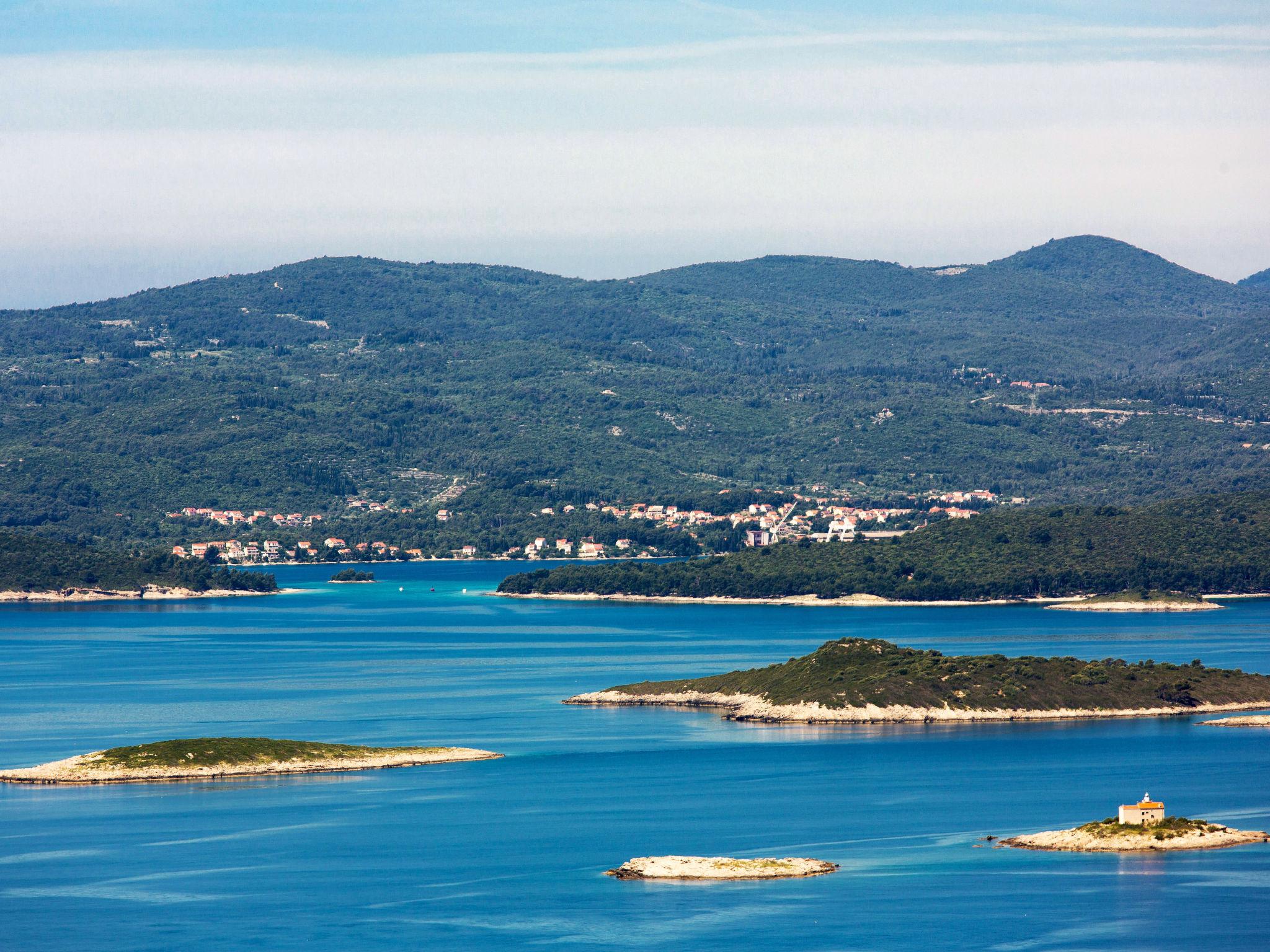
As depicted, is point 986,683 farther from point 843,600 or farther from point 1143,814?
point 843,600

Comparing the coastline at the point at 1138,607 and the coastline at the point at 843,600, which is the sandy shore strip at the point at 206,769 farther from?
the coastline at the point at 843,600

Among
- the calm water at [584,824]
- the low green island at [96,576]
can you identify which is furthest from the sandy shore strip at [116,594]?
the calm water at [584,824]

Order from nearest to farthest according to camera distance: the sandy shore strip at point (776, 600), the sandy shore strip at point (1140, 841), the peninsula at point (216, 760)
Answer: the sandy shore strip at point (1140, 841)
the peninsula at point (216, 760)
the sandy shore strip at point (776, 600)

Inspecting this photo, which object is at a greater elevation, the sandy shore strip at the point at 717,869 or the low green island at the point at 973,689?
the low green island at the point at 973,689

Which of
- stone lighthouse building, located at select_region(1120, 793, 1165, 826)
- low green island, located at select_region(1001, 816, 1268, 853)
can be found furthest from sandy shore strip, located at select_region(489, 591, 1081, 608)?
stone lighthouse building, located at select_region(1120, 793, 1165, 826)

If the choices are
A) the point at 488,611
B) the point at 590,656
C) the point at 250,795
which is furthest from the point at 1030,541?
the point at 250,795

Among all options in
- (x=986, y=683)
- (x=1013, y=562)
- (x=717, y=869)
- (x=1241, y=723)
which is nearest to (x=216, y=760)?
(x=717, y=869)

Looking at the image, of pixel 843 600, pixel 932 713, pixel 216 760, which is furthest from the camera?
pixel 843 600
